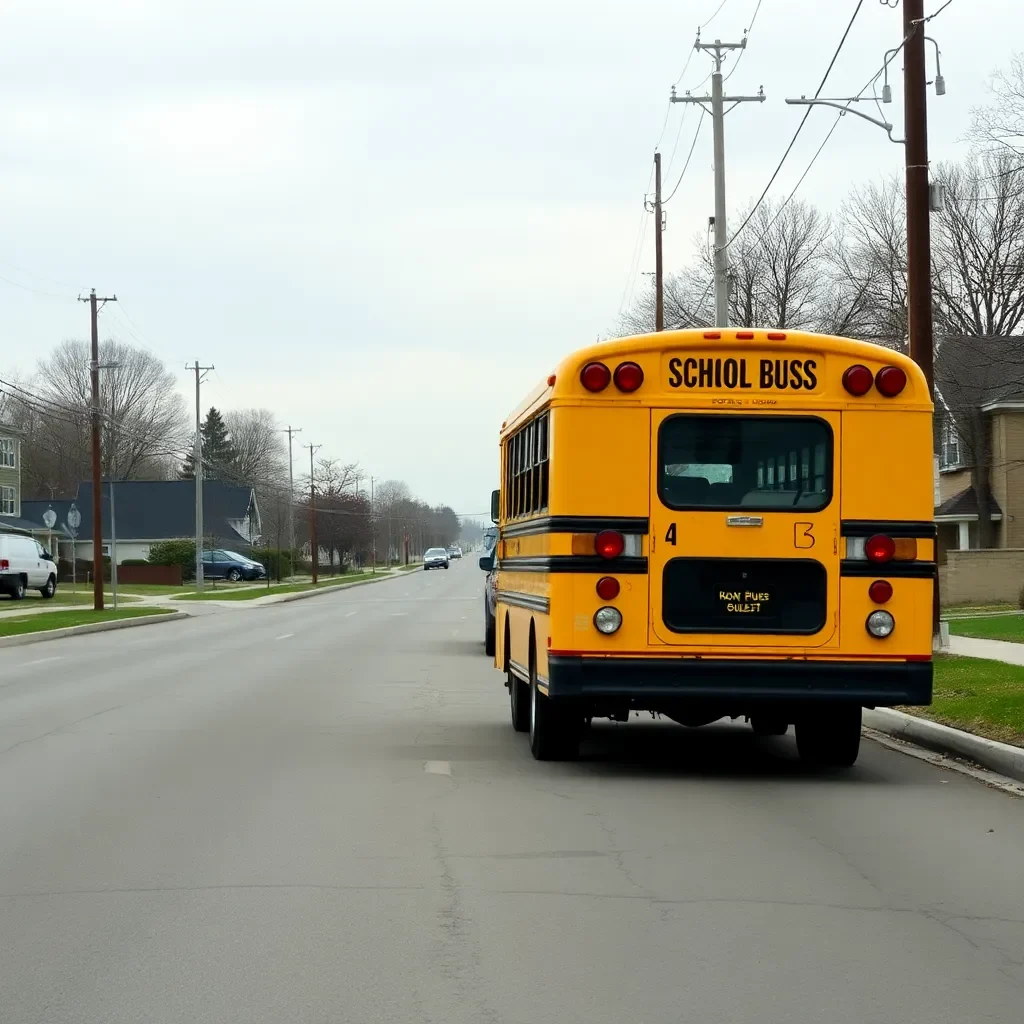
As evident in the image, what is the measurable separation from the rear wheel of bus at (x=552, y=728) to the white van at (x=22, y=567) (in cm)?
4002

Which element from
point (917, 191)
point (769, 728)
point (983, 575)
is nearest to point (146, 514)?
point (983, 575)

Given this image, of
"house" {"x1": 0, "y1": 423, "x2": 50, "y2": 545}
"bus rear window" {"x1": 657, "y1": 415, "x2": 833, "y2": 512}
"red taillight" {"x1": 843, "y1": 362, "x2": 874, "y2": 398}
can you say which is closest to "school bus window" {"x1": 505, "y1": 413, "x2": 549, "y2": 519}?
"bus rear window" {"x1": 657, "y1": 415, "x2": 833, "y2": 512}

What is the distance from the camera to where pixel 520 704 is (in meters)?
14.0

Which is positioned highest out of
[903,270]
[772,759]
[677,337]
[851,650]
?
[903,270]

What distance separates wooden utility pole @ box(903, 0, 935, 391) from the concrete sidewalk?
3582 millimetres

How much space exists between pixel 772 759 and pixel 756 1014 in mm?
7210

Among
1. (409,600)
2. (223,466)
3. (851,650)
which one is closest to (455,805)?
(851,650)

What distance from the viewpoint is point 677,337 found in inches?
429

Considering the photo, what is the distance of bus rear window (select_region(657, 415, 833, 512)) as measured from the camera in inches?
429

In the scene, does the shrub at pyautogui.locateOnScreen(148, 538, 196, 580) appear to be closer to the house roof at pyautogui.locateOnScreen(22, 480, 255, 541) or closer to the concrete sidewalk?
the house roof at pyautogui.locateOnScreen(22, 480, 255, 541)

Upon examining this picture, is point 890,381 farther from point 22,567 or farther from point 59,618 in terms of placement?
point 22,567

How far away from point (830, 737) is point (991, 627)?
15998 mm

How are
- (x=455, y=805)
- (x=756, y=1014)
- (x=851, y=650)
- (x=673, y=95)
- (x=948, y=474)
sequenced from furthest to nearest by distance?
(x=948, y=474), (x=673, y=95), (x=851, y=650), (x=455, y=805), (x=756, y=1014)

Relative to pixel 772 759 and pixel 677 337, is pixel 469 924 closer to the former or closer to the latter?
pixel 677 337
